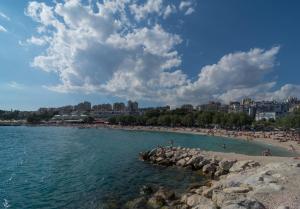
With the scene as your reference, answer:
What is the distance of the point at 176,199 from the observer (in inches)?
715

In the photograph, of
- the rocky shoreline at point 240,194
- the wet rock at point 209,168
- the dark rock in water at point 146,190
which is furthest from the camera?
the wet rock at point 209,168

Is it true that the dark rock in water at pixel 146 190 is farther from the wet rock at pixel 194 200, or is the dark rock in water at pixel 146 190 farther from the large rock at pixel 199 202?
the wet rock at pixel 194 200

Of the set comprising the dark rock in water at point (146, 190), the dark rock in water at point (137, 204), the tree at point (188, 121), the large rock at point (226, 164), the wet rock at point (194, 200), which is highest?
the tree at point (188, 121)

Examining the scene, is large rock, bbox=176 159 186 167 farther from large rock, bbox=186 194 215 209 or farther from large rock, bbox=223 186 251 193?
large rock, bbox=186 194 215 209

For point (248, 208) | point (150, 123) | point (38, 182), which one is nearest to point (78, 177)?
point (38, 182)

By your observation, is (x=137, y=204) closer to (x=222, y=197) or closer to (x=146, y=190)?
(x=146, y=190)

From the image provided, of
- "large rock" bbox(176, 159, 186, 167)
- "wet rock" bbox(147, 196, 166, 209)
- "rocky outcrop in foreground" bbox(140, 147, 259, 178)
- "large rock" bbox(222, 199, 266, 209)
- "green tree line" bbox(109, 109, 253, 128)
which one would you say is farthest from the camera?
"green tree line" bbox(109, 109, 253, 128)

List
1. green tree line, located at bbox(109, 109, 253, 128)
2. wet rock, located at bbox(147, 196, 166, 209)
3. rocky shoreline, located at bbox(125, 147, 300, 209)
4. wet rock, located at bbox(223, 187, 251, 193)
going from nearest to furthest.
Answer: rocky shoreline, located at bbox(125, 147, 300, 209), wet rock, located at bbox(223, 187, 251, 193), wet rock, located at bbox(147, 196, 166, 209), green tree line, located at bbox(109, 109, 253, 128)

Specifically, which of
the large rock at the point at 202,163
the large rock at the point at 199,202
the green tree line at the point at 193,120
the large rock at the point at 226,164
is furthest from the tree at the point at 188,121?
the large rock at the point at 199,202

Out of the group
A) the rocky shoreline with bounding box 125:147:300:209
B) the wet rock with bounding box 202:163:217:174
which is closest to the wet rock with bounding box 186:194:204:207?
the rocky shoreline with bounding box 125:147:300:209

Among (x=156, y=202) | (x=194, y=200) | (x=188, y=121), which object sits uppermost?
(x=188, y=121)

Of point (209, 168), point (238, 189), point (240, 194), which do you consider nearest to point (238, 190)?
point (238, 189)

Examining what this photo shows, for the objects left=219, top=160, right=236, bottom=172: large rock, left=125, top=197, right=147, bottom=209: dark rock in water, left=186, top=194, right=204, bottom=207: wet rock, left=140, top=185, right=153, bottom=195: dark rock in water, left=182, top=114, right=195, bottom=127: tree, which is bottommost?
left=125, top=197, right=147, bottom=209: dark rock in water

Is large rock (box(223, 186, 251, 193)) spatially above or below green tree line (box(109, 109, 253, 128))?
below
